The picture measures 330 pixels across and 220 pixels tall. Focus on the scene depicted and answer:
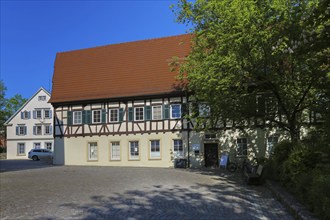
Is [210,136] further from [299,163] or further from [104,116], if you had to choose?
[299,163]

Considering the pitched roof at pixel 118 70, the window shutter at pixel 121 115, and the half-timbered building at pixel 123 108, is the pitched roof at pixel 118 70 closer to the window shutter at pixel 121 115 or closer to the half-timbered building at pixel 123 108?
the half-timbered building at pixel 123 108

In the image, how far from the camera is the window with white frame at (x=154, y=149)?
1220 inches

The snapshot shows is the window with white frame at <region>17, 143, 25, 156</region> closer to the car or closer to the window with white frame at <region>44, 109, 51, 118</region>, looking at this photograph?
the window with white frame at <region>44, 109, 51, 118</region>

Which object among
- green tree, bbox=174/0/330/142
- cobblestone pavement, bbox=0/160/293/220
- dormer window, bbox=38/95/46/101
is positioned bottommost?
cobblestone pavement, bbox=0/160/293/220

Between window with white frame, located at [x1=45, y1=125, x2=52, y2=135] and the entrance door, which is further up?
window with white frame, located at [x1=45, y1=125, x2=52, y2=135]

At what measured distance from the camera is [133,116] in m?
31.9

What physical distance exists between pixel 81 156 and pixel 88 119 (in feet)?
10.7

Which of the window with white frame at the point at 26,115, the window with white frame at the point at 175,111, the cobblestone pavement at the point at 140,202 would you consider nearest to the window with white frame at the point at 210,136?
the window with white frame at the point at 175,111

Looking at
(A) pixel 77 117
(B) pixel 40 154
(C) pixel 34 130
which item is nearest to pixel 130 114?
(A) pixel 77 117

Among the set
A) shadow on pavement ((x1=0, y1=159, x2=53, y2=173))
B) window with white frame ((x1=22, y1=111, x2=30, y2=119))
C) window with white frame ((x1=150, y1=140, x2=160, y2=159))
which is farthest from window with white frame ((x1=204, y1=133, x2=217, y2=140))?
window with white frame ((x1=22, y1=111, x2=30, y2=119))

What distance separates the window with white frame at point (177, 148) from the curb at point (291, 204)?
644 inches

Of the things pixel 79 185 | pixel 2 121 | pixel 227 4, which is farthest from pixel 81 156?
pixel 2 121

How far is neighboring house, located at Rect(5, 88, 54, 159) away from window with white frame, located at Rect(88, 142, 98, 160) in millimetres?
26395

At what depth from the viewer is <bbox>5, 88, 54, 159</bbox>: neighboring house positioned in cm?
5784
